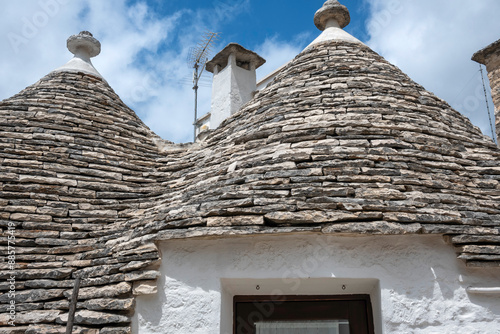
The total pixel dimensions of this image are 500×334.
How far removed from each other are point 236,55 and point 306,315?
6183 millimetres

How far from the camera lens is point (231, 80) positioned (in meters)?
8.48

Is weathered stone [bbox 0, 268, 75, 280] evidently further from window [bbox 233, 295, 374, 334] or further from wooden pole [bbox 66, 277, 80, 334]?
window [bbox 233, 295, 374, 334]

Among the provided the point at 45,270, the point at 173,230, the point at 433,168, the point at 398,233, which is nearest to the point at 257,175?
the point at 173,230

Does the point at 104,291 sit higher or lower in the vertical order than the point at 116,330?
higher

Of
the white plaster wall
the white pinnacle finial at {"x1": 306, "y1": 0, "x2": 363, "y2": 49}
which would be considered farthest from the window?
the white pinnacle finial at {"x1": 306, "y1": 0, "x2": 363, "y2": 49}

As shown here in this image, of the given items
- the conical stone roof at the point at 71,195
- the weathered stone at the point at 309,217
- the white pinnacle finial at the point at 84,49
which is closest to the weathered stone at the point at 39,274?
the conical stone roof at the point at 71,195

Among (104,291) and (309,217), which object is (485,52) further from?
(104,291)

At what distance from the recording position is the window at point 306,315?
382cm

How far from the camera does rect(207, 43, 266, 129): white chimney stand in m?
8.41

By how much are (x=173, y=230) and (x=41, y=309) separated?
4.93ft

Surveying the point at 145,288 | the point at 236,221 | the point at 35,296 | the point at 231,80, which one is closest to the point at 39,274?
the point at 35,296

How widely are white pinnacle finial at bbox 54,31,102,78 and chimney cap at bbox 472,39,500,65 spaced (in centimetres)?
775

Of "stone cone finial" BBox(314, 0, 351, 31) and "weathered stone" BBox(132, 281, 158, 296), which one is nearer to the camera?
"weathered stone" BBox(132, 281, 158, 296)

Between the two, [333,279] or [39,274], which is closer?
[333,279]
